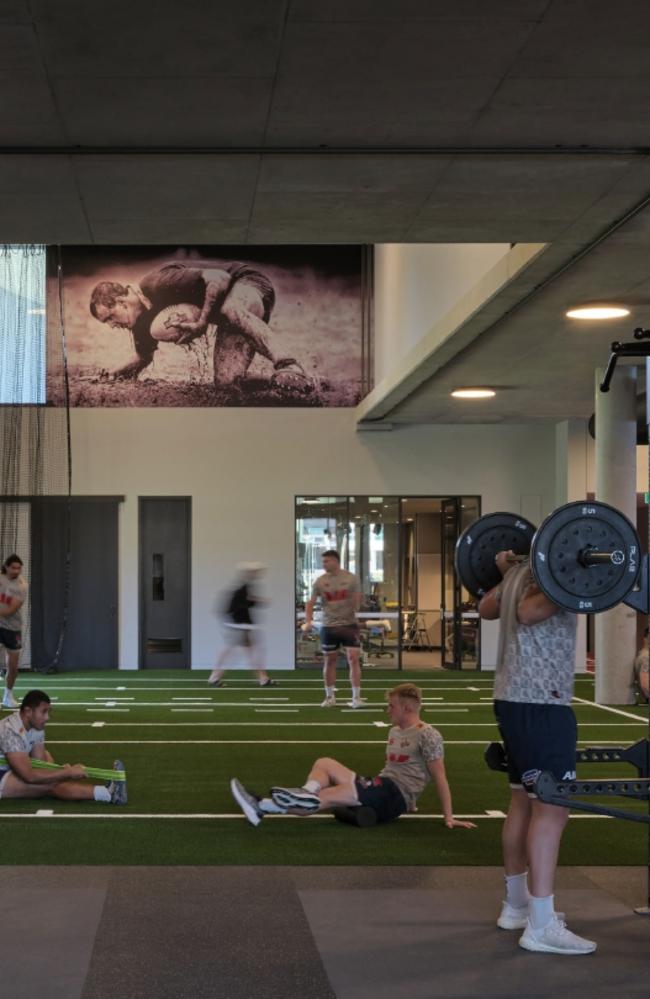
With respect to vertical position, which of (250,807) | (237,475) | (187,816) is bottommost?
(187,816)

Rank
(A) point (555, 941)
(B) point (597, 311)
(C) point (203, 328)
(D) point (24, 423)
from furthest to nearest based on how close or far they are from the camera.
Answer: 1. (C) point (203, 328)
2. (D) point (24, 423)
3. (B) point (597, 311)
4. (A) point (555, 941)

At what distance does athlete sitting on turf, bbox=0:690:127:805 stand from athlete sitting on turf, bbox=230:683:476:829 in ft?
3.46

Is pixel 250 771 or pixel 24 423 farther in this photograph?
pixel 24 423

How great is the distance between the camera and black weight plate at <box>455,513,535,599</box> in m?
5.95

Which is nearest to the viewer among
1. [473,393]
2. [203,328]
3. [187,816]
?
[187,816]

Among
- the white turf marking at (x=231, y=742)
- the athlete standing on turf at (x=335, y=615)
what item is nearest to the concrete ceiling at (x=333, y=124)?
the white turf marking at (x=231, y=742)

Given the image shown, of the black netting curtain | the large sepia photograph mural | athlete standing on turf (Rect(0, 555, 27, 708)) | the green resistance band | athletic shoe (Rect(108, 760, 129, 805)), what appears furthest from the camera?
the large sepia photograph mural

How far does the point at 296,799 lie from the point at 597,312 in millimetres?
5308

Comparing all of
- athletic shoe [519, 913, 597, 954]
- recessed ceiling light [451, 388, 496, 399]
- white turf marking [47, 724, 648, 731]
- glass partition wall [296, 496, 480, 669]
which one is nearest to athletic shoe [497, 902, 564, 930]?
athletic shoe [519, 913, 597, 954]

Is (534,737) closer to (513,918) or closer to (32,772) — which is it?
(513,918)

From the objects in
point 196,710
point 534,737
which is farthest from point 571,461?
point 534,737

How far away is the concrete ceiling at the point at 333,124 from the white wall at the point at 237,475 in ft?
32.1

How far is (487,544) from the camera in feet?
19.6

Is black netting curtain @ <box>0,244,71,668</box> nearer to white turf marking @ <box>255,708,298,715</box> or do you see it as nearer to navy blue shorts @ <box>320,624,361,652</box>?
navy blue shorts @ <box>320,624,361,652</box>
